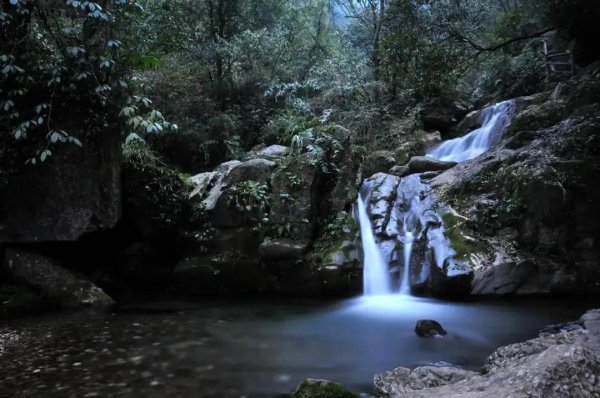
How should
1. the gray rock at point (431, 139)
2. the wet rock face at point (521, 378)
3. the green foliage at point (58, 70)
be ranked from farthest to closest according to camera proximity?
the gray rock at point (431, 139) → the green foliage at point (58, 70) → the wet rock face at point (521, 378)

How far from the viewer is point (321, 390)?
11.6ft

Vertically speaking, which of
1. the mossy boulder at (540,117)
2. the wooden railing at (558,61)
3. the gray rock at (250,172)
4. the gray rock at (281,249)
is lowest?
the gray rock at (281,249)

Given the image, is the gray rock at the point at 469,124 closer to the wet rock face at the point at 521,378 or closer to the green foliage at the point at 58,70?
the green foliage at the point at 58,70

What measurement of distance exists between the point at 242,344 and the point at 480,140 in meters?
10.6

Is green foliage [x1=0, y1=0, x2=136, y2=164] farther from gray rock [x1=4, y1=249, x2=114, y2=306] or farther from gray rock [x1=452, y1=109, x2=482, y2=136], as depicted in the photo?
gray rock [x1=452, y1=109, x2=482, y2=136]

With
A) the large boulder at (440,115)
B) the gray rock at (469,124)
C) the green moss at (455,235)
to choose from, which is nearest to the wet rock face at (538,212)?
the green moss at (455,235)

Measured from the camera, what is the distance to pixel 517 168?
28.2 feet

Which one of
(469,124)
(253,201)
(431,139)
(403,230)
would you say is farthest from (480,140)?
(253,201)

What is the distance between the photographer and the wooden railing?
1521 cm

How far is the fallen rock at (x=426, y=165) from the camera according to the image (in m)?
11.2

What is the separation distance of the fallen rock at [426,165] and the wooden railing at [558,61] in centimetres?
752

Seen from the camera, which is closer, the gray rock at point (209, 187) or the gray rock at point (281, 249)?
the gray rock at point (281, 249)

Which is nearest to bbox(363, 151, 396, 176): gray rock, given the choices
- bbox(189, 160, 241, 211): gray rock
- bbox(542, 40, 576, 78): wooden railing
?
bbox(189, 160, 241, 211): gray rock

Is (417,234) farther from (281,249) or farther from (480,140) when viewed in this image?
(480,140)
